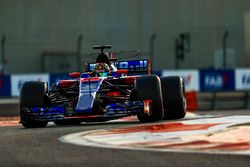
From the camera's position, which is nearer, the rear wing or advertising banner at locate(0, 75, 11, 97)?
the rear wing

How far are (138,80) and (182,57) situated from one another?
30.9 meters

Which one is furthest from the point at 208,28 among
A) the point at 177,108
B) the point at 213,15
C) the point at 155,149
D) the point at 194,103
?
the point at 155,149

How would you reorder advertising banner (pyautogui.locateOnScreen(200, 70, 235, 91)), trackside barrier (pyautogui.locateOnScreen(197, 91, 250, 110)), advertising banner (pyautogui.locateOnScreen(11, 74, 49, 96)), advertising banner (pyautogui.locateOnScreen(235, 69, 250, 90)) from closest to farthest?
trackside barrier (pyautogui.locateOnScreen(197, 91, 250, 110))
advertising banner (pyautogui.locateOnScreen(11, 74, 49, 96))
advertising banner (pyautogui.locateOnScreen(235, 69, 250, 90))
advertising banner (pyautogui.locateOnScreen(200, 70, 235, 91))

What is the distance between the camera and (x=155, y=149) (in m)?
9.02

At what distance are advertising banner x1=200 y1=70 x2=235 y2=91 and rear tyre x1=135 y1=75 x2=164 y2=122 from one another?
15467mm

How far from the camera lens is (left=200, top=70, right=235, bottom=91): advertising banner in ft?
93.3

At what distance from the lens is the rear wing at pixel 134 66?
604 inches

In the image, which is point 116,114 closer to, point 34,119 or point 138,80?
point 138,80

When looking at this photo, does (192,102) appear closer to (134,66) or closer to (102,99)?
(134,66)

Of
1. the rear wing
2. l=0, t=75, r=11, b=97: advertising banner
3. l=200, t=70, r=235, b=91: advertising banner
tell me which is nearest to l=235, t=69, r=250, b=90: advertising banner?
l=200, t=70, r=235, b=91: advertising banner

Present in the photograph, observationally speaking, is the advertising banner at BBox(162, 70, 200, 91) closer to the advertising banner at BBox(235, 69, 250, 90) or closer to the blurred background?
the advertising banner at BBox(235, 69, 250, 90)

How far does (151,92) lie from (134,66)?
2.60 meters

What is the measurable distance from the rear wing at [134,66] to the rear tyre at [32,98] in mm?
1826

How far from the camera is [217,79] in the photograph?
1128 inches
